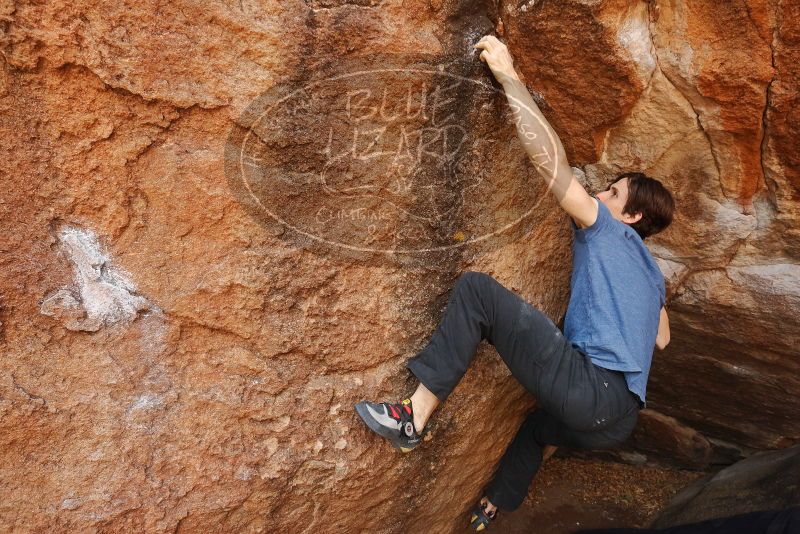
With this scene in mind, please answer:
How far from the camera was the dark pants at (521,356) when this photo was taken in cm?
202

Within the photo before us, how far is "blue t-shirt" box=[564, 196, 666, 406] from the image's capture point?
2.06 meters

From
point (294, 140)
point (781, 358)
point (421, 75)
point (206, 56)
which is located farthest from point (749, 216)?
point (206, 56)

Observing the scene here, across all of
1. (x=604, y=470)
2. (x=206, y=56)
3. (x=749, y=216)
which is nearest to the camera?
(x=206, y=56)

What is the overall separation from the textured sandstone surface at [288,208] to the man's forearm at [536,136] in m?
0.12

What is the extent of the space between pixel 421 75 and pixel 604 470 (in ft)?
8.29

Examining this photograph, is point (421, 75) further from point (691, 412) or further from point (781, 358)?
point (691, 412)

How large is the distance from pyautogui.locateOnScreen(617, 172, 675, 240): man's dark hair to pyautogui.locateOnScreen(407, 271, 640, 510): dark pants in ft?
1.65

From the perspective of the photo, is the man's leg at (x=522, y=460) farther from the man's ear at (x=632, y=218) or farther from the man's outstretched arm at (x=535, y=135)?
the man's outstretched arm at (x=535, y=135)

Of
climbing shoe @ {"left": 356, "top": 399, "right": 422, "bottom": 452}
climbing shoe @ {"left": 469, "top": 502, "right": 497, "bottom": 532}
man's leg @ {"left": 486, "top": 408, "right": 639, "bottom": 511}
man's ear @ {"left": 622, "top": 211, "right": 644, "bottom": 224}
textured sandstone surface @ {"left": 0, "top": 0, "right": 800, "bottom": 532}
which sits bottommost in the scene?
climbing shoe @ {"left": 469, "top": 502, "right": 497, "bottom": 532}

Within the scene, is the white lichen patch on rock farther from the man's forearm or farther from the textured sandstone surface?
the man's forearm

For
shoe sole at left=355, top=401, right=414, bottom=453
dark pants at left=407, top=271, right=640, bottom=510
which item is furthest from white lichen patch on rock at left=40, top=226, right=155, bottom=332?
dark pants at left=407, top=271, right=640, bottom=510

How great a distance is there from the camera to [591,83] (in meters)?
2.08

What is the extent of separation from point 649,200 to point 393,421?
1.11 meters

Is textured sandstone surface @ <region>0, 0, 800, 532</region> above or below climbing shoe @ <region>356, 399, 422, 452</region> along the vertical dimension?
above
